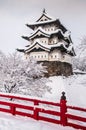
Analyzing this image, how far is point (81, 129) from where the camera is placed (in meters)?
3.25

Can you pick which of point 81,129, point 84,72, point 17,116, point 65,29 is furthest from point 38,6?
point 81,129

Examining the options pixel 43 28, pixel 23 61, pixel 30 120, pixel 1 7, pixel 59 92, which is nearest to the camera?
pixel 30 120

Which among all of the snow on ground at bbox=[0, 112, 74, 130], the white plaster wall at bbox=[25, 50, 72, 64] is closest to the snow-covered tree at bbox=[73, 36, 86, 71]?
the white plaster wall at bbox=[25, 50, 72, 64]

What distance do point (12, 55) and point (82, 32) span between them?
5.82ft

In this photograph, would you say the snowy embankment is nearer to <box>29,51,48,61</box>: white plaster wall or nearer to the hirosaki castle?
the hirosaki castle

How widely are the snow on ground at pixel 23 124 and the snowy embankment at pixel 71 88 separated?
1.47 meters

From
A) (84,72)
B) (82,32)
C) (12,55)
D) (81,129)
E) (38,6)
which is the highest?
(38,6)

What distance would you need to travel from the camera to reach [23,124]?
335 centimetres

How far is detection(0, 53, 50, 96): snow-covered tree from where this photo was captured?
20.4 ft

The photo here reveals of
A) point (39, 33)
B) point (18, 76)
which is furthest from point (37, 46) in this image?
point (18, 76)

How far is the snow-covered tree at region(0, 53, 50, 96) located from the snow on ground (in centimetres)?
252

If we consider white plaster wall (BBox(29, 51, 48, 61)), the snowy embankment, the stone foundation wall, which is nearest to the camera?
the snowy embankment

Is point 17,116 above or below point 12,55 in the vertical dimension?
below

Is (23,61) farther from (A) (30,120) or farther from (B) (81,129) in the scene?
(B) (81,129)
